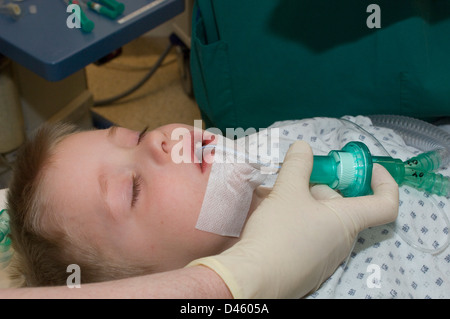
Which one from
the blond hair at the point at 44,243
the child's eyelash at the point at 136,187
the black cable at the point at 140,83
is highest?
the child's eyelash at the point at 136,187

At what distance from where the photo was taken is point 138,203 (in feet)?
3.19

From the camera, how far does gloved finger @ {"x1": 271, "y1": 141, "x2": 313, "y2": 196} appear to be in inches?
36.4

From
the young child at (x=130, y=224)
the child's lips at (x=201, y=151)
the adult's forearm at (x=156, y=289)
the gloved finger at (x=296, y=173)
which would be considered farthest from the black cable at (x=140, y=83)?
the adult's forearm at (x=156, y=289)

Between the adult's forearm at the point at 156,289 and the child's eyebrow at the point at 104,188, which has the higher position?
the child's eyebrow at the point at 104,188

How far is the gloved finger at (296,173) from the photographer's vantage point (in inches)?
36.4

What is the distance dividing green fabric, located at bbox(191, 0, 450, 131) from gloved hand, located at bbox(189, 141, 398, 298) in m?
0.41

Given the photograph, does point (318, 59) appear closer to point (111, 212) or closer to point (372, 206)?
point (372, 206)

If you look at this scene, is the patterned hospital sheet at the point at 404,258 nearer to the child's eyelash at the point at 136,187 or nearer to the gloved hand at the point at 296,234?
the gloved hand at the point at 296,234

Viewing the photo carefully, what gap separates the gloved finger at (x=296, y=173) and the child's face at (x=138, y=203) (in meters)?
0.15

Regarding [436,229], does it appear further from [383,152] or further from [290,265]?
[290,265]

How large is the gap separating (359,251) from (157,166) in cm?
50

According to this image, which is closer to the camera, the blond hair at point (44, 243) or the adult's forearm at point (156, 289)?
the adult's forearm at point (156, 289)

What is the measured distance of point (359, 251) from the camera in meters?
1.07
